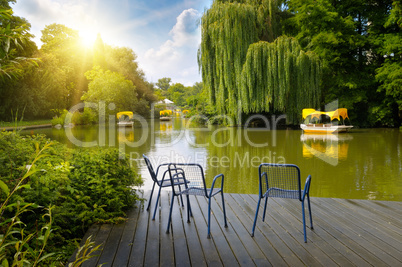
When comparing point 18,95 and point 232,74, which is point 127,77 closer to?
point 18,95

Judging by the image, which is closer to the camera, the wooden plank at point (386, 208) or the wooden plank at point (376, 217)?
the wooden plank at point (376, 217)

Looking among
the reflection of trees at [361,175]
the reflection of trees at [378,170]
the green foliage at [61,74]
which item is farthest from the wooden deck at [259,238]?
the green foliage at [61,74]

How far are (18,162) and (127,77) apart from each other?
43.9m

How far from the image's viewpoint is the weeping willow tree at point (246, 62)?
55.0 feet

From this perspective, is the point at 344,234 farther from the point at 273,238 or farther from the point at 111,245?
the point at 111,245

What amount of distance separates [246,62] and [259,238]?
15.0 metres

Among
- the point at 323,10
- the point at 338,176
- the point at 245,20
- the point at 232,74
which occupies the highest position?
the point at 323,10

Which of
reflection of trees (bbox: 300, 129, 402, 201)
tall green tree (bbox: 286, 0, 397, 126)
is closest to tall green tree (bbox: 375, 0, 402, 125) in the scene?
tall green tree (bbox: 286, 0, 397, 126)

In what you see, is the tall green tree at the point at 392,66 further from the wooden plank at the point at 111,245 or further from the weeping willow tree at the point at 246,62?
the wooden plank at the point at 111,245

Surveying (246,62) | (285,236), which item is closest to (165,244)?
(285,236)

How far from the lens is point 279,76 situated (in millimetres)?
16703

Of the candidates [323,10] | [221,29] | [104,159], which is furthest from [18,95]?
[104,159]

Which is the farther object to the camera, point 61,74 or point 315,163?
point 61,74

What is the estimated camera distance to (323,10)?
770 inches
